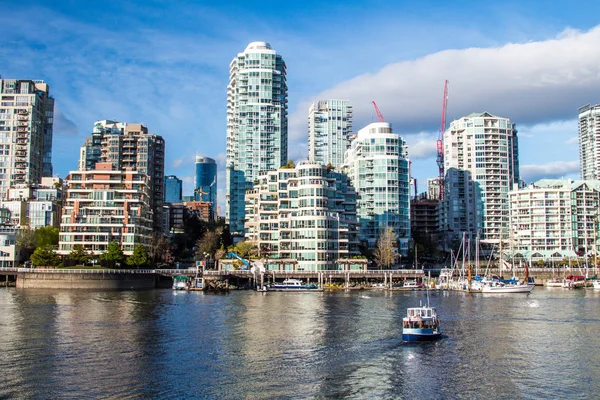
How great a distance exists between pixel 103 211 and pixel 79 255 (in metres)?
16.8

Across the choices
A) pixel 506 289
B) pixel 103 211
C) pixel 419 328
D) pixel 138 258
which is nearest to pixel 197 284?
pixel 138 258

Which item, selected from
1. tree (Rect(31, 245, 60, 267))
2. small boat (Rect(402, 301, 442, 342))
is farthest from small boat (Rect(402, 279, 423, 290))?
tree (Rect(31, 245, 60, 267))

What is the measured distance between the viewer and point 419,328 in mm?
80375

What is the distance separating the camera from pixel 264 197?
198m

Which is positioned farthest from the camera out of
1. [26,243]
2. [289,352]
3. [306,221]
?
[26,243]

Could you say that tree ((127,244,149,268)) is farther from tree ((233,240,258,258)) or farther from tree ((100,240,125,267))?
tree ((233,240,258,258))

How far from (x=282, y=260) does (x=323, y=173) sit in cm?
2809

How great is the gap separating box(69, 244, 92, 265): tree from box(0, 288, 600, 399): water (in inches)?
2221

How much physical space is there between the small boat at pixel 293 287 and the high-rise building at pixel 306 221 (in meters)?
10.7

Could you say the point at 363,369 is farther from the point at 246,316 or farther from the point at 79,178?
the point at 79,178

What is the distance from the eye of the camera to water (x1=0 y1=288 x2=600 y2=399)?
56.1 m

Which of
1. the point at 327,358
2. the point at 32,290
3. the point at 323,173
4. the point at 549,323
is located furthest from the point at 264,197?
the point at 327,358

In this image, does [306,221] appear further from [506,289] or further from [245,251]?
[506,289]

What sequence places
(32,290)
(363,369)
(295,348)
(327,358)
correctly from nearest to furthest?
(363,369) < (327,358) < (295,348) < (32,290)
